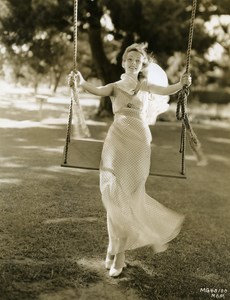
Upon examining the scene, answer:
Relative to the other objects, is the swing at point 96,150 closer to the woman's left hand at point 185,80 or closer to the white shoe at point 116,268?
the woman's left hand at point 185,80

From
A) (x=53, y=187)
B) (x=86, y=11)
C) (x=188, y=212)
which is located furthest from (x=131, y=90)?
(x=86, y=11)

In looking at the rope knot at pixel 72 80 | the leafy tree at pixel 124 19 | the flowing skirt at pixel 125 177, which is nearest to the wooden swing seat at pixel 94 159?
the flowing skirt at pixel 125 177

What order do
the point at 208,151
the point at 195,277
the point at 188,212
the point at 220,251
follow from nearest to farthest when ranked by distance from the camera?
1. the point at 195,277
2. the point at 220,251
3. the point at 188,212
4. the point at 208,151

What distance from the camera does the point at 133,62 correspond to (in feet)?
10.9

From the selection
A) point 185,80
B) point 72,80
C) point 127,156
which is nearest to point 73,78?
point 72,80

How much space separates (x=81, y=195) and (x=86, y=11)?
28.2ft

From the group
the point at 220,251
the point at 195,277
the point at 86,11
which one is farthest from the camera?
the point at 86,11

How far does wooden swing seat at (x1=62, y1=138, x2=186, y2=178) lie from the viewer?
11.8 ft

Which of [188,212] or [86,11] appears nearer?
[188,212]

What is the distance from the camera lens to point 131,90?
3.31m

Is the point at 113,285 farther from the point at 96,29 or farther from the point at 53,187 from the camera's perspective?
the point at 96,29

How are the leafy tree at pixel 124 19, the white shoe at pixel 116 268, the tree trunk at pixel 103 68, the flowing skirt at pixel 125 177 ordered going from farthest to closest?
the tree trunk at pixel 103 68, the leafy tree at pixel 124 19, the white shoe at pixel 116 268, the flowing skirt at pixel 125 177

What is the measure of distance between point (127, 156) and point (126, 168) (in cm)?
9

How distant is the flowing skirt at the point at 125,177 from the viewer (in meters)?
3.25
